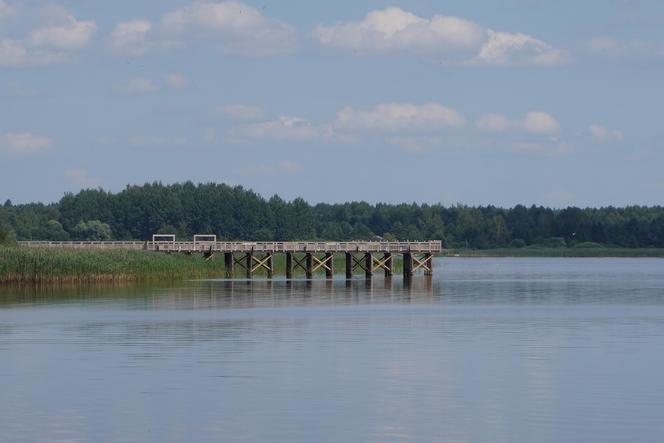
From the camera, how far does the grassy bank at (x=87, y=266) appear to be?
267 ft

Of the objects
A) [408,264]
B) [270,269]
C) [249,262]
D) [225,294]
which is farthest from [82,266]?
[408,264]

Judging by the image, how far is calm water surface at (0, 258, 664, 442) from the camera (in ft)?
91.6

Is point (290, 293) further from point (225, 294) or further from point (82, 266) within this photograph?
point (82, 266)

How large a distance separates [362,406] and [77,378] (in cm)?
871

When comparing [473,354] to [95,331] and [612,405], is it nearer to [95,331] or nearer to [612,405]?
[612,405]

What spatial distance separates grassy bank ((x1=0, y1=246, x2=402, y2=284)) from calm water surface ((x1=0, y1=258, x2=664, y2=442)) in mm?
12471

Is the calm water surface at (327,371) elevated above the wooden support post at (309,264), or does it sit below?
below

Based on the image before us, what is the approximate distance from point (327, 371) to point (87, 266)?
4883 centimetres

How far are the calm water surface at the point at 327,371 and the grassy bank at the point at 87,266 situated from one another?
12.5m

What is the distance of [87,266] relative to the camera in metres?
83.8

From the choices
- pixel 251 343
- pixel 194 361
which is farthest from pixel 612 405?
pixel 251 343

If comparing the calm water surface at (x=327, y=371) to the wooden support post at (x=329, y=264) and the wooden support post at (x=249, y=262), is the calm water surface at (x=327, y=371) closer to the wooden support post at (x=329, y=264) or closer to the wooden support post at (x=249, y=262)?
the wooden support post at (x=249, y=262)

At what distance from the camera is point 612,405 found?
31.0 metres

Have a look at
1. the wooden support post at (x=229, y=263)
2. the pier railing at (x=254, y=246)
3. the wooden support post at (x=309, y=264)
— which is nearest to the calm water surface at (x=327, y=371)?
the pier railing at (x=254, y=246)
